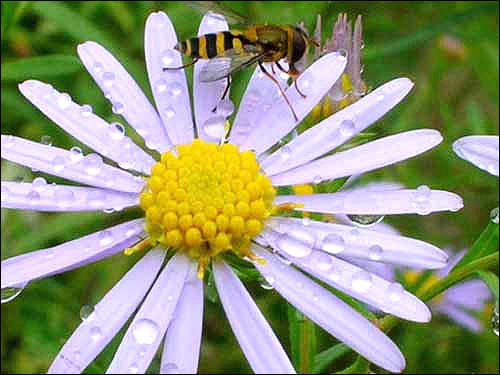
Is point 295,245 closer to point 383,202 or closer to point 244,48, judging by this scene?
point 383,202

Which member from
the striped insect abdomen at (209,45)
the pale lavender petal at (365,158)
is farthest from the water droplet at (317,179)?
the striped insect abdomen at (209,45)

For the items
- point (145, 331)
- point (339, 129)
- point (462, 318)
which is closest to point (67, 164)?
point (145, 331)

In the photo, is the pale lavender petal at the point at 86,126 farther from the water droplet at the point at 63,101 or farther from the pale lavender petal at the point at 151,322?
the pale lavender petal at the point at 151,322

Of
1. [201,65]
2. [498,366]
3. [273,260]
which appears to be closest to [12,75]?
[201,65]

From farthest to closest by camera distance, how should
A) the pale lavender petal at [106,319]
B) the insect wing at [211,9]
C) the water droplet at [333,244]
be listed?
the insect wing at [211,9]
the water droplet at [333,244]
the pale lavender petal at [106,319]

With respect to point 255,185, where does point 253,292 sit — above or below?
below

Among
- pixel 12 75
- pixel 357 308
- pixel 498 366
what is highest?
pixel 12 75

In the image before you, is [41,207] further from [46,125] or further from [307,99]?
[46,125]
